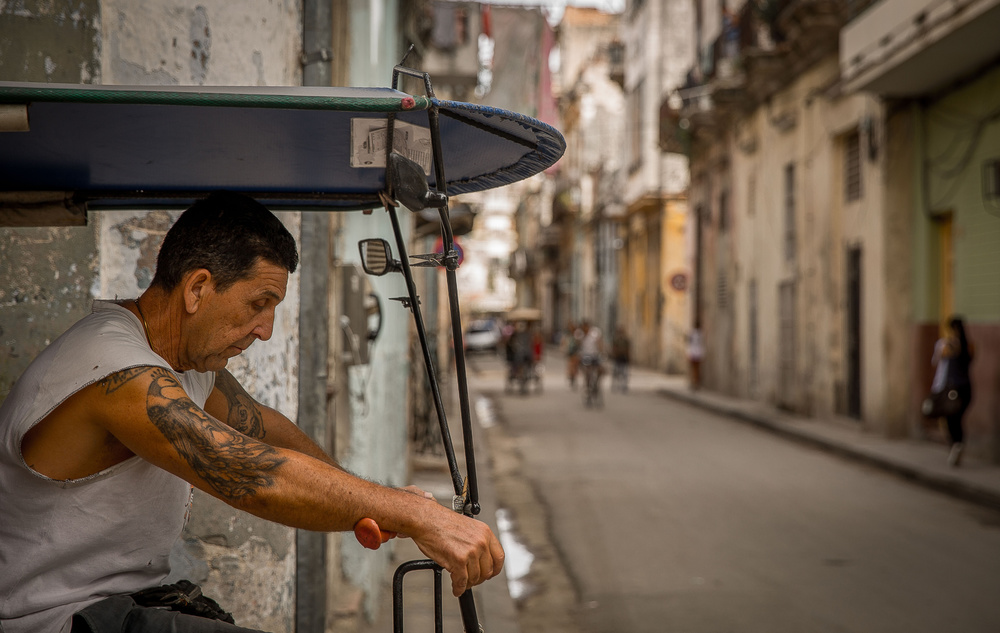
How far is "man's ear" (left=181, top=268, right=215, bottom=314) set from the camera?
2160 millimetres

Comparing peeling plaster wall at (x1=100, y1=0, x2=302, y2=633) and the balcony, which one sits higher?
the balcony

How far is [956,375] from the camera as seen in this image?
1091 centimetres

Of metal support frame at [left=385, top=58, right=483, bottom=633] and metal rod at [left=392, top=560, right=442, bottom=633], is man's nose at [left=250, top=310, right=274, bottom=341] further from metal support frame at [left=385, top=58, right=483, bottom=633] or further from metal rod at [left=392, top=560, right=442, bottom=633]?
metal rod at [left=392, top=560, right=442, bottom=633]

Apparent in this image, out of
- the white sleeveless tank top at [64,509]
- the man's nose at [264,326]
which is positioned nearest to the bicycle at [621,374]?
the man's nose at [264,326]

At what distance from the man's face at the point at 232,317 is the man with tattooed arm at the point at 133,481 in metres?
0.01

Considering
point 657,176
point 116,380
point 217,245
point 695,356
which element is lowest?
point 695,356

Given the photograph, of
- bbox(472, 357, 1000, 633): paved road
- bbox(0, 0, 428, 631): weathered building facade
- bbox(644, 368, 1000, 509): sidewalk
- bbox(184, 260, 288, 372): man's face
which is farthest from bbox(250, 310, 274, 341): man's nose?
bbox(644, 368, 1000, 509): sidewalk

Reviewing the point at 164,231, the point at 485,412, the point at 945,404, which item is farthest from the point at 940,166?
the point at 164,231

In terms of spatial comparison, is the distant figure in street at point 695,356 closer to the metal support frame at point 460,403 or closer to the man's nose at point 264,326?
the metal support frame at point 460,403

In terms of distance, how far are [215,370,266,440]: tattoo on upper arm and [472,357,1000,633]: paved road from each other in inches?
141

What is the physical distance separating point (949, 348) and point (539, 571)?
6.35m

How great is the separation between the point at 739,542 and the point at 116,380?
643 cm

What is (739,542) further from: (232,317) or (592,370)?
(592,370)

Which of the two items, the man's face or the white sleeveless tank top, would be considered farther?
the man's face
